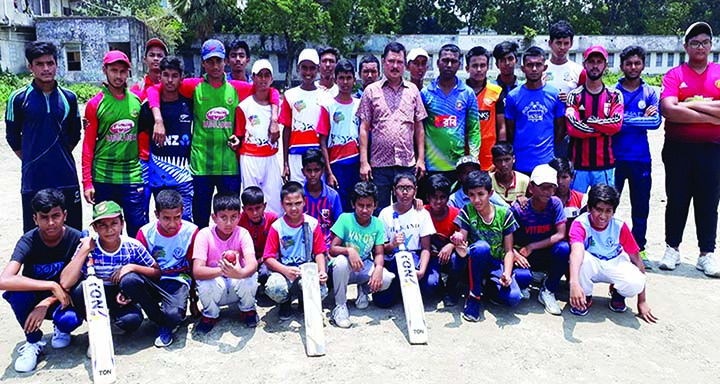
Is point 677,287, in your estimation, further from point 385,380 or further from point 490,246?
point 385,380

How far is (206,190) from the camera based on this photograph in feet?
17.9

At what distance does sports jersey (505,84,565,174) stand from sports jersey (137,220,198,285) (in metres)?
3.24

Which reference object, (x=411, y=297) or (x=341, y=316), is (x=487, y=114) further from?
(x=341, y=316)

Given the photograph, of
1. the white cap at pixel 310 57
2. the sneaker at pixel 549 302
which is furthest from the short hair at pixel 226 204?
the sneaker at pixel 549 302

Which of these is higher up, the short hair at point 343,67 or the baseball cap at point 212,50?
the baseball cap at point 212,50

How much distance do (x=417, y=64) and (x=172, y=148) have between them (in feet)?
8.08

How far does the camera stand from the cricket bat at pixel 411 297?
4.27 meters

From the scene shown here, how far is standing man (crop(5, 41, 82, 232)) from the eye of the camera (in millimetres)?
4746

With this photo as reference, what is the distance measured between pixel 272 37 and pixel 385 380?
38159 mm

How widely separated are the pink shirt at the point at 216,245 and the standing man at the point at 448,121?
77.5 inches

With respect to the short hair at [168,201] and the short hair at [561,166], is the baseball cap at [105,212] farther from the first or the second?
the short hair at [561,166]

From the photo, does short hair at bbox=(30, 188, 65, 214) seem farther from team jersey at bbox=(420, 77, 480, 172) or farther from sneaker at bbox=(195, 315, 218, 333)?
team jersey at bbox=(420, 77, 480, 172)

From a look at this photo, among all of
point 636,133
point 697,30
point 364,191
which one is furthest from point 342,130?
point 697,30

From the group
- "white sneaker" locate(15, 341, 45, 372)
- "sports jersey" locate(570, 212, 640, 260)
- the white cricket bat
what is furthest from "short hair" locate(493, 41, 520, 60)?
"white sneaker" locate(15, 341, 45, 372)
